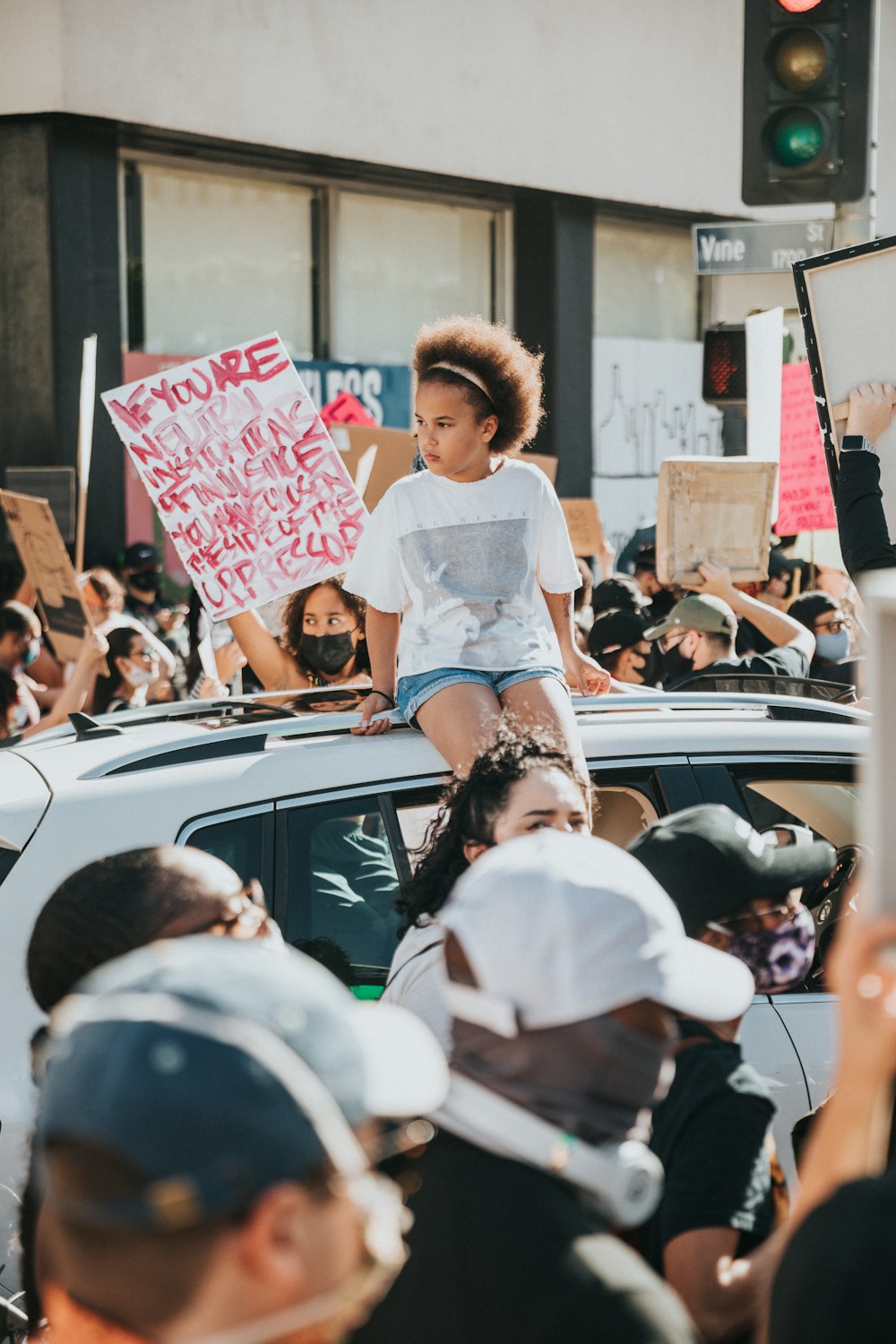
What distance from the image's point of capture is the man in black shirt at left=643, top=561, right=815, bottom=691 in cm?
587

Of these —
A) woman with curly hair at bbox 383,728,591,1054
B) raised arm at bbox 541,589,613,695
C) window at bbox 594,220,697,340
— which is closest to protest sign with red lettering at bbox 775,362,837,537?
raised arm at bbox 541,589,613,695

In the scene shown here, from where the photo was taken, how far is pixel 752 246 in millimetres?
6562

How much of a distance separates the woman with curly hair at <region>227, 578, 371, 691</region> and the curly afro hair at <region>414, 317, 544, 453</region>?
959mm

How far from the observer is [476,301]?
1474 centimetres

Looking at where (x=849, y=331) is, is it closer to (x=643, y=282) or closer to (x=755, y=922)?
(x=755, y=922)

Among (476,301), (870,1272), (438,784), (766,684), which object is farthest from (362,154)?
(870,1272)

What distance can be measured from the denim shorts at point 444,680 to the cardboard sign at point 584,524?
512 centimetres

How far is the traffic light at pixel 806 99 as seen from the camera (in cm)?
618

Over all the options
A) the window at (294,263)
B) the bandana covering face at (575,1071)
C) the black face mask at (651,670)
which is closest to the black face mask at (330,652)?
the black face mask at (651,670)

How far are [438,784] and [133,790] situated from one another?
0.72 m

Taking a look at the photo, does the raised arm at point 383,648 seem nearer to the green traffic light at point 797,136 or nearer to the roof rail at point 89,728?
the roof rail at point 89,728

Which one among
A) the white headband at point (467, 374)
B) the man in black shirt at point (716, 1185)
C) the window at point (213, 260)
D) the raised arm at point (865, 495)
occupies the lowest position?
the man in black shirt at point (716, 1185)

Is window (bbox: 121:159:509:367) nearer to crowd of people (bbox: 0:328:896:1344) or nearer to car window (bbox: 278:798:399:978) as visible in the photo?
car window (bbox: 278:798:399:978)

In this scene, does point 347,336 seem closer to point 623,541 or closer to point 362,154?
point 362,154
